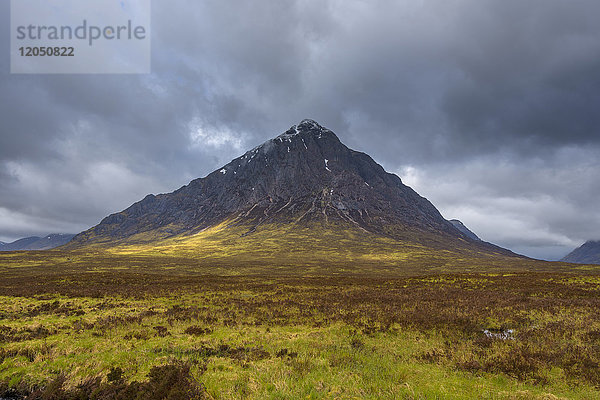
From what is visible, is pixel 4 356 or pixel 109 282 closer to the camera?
pixel 4 356

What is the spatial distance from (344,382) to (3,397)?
1274 centimetres

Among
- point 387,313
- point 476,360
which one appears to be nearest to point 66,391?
point 476,360

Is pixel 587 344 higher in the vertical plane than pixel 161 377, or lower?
lower

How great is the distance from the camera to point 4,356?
1276cm

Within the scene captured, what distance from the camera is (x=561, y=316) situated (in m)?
19.7

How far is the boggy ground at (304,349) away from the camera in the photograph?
Answer: 9.98 metres

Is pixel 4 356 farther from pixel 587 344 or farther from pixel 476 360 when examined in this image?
pixel 587 344

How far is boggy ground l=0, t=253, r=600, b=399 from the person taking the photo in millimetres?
9984

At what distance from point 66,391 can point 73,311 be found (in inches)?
695

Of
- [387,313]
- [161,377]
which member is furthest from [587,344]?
[161,377]

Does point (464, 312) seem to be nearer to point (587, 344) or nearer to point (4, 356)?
point (587, 344)

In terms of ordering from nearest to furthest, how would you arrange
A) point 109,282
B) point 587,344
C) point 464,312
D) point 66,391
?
point 66,391
point 587,344
point 464,312
point 109,282

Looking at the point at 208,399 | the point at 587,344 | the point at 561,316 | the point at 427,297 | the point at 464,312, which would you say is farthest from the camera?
the point at 427,297

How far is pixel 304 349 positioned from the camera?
14.3 m
